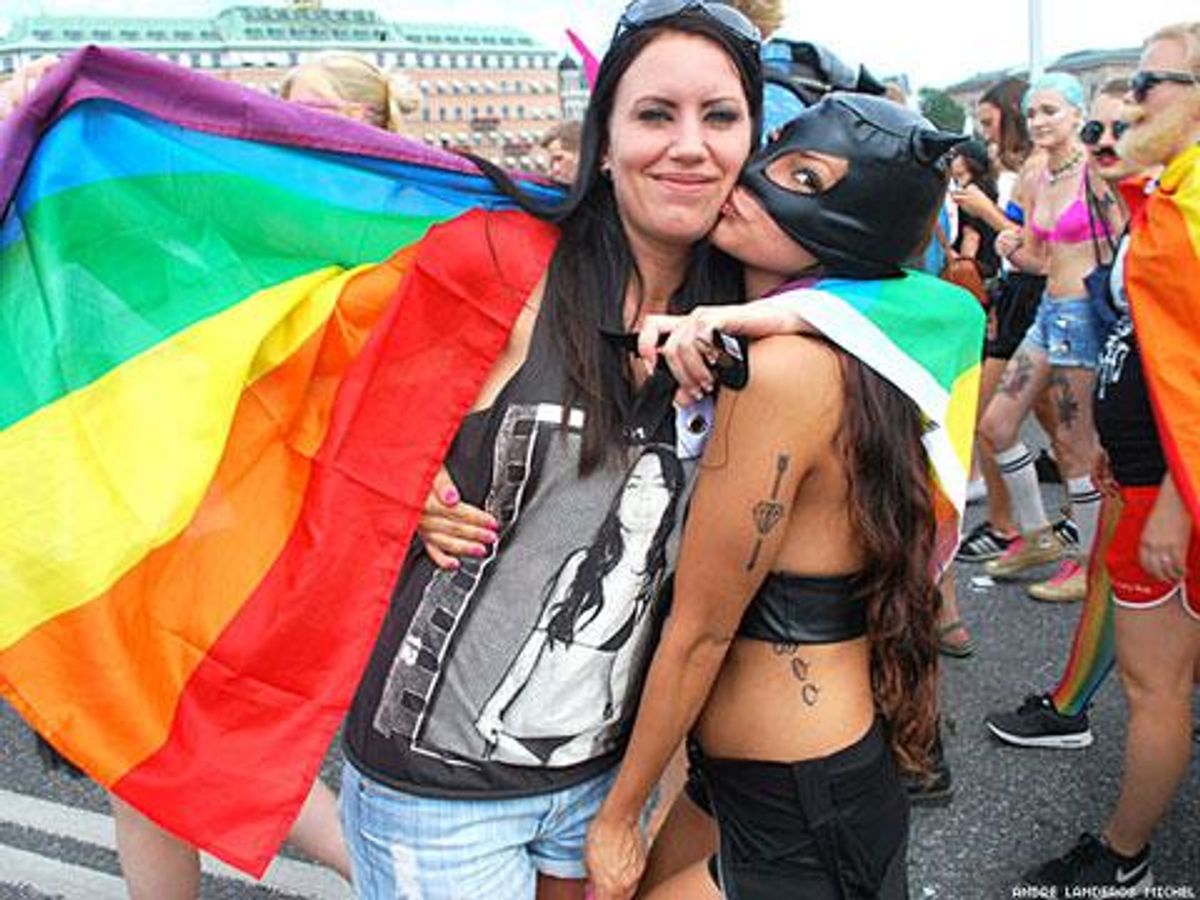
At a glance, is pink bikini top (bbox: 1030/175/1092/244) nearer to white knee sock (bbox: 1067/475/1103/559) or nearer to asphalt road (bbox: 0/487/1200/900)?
white knee sock (bbox: 1067/475/1103/559)

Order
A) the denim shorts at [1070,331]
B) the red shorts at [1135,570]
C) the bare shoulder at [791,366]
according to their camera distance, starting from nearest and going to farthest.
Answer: the bare shoulder at [791,366]
the red shorts at [1135,570]
the denim shorts at [1070,331]

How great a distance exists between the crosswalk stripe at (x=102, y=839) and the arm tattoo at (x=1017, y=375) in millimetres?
3742

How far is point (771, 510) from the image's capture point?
5.39 ft

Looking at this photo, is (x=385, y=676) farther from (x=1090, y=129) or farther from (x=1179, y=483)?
(x=1090, y=129)

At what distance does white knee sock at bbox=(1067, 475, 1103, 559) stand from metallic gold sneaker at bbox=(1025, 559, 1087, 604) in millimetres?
142

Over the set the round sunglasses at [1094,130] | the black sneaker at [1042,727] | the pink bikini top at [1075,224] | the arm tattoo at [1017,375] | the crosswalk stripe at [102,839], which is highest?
the round sunglasses at [1094,130]

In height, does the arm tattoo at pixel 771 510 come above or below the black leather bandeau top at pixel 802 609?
above

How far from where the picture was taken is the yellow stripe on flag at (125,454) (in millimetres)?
1805

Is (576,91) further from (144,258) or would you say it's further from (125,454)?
(125,454)

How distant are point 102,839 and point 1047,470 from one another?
5.25 m

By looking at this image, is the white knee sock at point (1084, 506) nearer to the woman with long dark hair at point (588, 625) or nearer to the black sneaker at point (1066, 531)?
the black sneaker at point (1066, 531)

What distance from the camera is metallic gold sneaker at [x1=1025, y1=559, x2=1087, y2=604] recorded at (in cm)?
486

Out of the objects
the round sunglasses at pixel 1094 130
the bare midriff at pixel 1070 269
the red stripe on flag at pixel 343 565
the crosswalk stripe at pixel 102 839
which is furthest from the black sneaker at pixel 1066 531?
the red stripe on flag at pixel 343 565

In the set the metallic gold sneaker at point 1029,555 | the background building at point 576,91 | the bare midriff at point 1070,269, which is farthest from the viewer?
the metallic gold sneaker at point 1029,555
